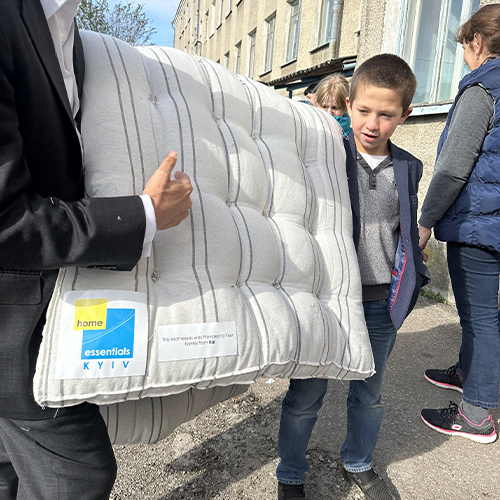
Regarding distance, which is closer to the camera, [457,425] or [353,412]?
[353,412]

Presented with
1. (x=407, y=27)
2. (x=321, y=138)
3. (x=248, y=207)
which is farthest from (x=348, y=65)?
(x=248, y=207)

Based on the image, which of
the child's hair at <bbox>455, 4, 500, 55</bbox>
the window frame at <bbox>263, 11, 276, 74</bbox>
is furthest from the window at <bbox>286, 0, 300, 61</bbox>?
the child's hair at <bbox>455, 4, 500, 55</bbox>

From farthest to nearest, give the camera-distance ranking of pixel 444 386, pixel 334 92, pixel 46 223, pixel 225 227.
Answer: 1. pixel 334 92
2. pixel 444 386
3. pixel 225 227
4. pixel 46 223

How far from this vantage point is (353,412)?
194cm

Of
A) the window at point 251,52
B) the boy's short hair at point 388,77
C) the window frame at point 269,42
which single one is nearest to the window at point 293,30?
the window frame at point 269,42

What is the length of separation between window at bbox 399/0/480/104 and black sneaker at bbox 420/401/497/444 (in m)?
3.39

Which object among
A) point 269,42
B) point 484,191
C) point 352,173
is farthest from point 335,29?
point 352,173

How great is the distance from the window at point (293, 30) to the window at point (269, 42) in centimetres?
124

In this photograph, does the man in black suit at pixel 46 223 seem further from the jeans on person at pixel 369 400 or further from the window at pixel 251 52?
the window at pixel 251 52

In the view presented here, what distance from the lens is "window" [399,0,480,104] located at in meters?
4.64

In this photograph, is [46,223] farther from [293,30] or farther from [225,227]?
[293,30]

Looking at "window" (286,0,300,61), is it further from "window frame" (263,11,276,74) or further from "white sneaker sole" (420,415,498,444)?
"white sneaker sole" (420,415,498,444)

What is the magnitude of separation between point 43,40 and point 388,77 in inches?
50.8

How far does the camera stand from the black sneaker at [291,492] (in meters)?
1.86
